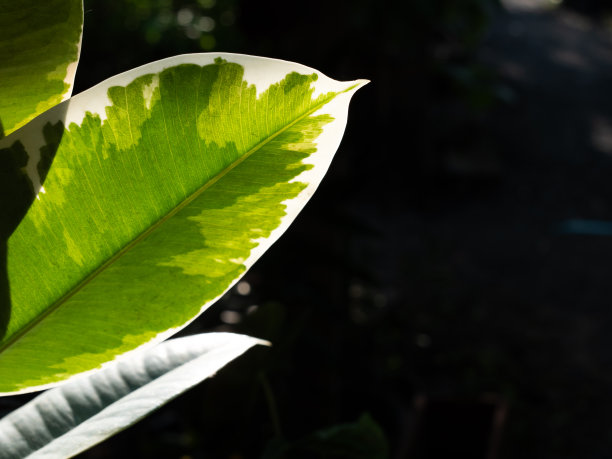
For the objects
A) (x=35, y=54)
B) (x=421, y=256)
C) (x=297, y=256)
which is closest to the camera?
(x=35, y=54)

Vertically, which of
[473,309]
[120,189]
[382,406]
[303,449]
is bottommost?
[473,309]

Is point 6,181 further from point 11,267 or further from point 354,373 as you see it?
point 354,373

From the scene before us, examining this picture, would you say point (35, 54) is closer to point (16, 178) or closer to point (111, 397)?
point (16, 178)

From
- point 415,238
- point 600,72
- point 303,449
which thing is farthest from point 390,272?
point 600,72

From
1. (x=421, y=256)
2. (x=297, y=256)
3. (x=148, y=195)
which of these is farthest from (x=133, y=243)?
(x=421, y=256)

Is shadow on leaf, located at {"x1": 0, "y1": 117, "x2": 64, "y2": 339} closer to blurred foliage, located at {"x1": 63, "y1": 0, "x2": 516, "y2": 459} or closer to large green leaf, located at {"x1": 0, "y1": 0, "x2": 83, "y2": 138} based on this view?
large green leaf, located at {"x1": 0, "y1": 0, "x2": 83, "y2": 138}
